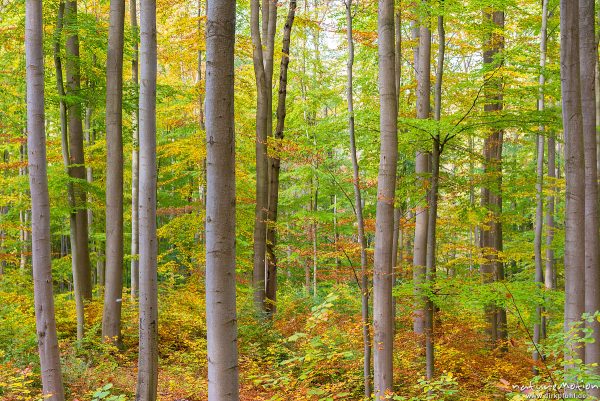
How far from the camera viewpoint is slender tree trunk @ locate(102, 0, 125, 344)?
919cm

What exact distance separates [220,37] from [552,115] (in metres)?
5.67

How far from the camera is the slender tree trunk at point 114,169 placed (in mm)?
9188

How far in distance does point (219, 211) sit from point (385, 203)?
3.58 meters

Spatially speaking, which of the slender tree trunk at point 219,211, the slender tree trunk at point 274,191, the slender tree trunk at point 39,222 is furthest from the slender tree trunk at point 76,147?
the slender tree trunk at point 219,211

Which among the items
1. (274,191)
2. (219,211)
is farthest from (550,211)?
(219,211)

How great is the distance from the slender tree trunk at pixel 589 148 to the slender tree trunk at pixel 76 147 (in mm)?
8454

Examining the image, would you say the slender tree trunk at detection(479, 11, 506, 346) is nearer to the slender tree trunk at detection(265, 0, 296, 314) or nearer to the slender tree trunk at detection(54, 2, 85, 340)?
the slender tree trunk at detection(265, 0, 296, 314)

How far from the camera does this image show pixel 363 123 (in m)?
7.42

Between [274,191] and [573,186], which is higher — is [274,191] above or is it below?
above

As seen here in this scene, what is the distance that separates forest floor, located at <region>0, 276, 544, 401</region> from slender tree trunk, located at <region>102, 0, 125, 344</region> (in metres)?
0.59

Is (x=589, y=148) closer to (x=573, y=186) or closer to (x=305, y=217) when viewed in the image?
(x=573, y=186)

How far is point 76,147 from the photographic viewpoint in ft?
37.8

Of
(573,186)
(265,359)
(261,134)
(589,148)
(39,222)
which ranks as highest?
(261,134)

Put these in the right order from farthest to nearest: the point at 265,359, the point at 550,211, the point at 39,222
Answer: the point at 550,211 < the point at 265,359 < the point at 39,222
